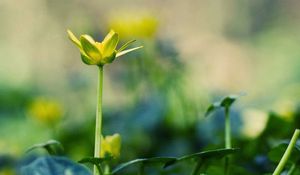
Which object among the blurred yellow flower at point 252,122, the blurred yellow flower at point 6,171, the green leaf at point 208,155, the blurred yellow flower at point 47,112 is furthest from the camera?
the blurred yellow flower at point 47,112

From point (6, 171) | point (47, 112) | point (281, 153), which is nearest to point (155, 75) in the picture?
point (47, 112)

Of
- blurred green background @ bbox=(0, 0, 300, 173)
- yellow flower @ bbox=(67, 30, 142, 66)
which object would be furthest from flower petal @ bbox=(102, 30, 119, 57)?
blurred green background @ bbox=(0, 0, 300, 173)

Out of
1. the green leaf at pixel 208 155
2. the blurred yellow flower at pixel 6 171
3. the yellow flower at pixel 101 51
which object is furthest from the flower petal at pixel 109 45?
the blurred yellow flower at pixel 6 171

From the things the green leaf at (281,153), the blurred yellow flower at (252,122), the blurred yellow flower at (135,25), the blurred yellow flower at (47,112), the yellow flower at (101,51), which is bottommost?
the blurred yellow flower at (252,122)

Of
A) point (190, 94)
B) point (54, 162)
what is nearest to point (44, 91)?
point (190, 94)

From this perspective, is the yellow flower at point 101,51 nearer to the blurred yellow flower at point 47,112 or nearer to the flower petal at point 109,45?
the flower petal at point 109,45

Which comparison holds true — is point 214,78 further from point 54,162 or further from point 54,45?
point 54,162

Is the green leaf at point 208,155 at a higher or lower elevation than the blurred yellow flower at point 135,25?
lower

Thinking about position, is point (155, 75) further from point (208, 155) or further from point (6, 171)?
point (208, 155)

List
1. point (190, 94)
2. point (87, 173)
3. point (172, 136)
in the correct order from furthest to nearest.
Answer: point (190, 94) → point (172, 136) → point (87, 173)
